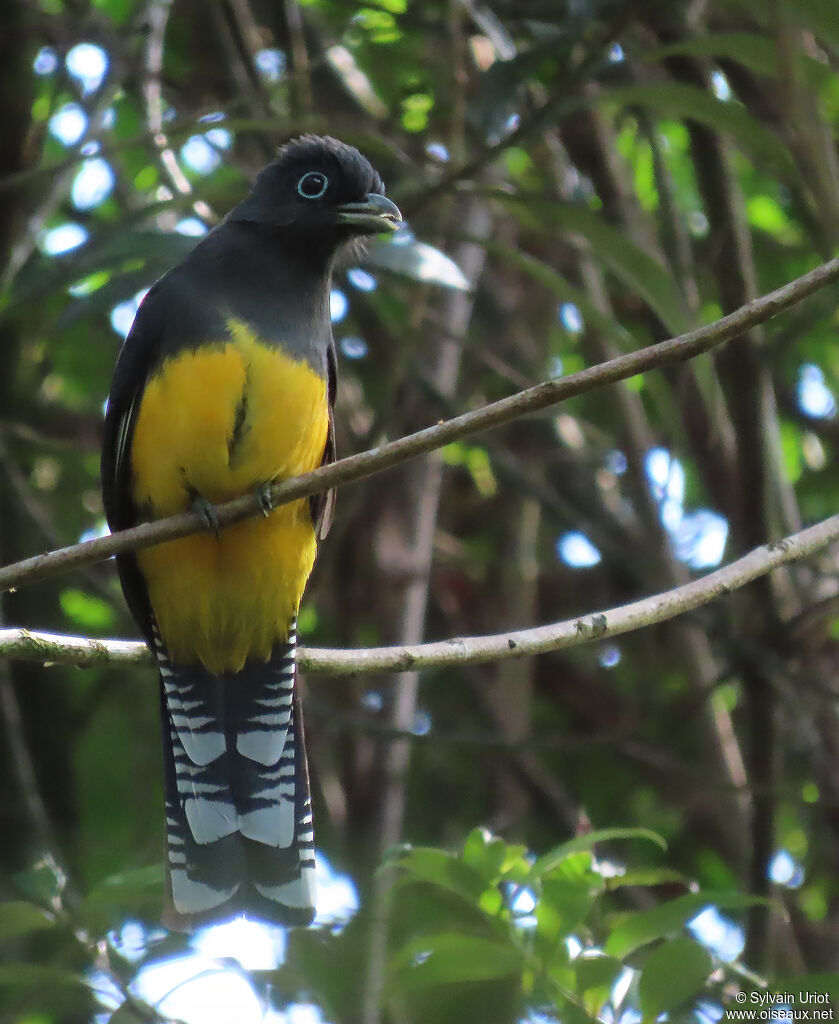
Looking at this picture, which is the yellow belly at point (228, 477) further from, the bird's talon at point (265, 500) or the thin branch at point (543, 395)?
the thin branch at point (543, 395)

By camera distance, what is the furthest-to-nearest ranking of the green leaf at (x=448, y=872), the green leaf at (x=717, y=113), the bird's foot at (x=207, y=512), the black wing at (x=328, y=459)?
the black wing at (x=328, y=459) < the green leaf at (x=717, y=113) < the bird's foot at (x=207, y=512) < the green leaf at (x=448, y=872)

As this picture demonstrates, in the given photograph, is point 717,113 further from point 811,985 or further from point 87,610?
point 87,610

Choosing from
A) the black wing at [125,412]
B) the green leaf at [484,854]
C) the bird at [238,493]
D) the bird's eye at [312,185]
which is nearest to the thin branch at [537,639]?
the green leaf at [484,854]

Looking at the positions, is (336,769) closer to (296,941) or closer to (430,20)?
(296,941)

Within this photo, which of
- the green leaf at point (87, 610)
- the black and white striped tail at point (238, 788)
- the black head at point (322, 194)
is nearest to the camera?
the black and white striped tail at point (238, 788)

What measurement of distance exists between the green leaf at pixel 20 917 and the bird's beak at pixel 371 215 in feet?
7.31

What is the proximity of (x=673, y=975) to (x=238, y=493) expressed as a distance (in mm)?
1831

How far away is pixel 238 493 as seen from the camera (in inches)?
155

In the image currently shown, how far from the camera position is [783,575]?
5.23m

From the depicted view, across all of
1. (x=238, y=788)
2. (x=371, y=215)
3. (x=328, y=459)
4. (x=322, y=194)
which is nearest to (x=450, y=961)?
(x=238, y=788)

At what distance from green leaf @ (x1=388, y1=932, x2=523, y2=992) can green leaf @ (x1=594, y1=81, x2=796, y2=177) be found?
249 cm

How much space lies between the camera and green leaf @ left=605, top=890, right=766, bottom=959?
2.76 metres

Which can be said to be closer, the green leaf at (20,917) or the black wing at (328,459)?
the green leaf at (20,917)

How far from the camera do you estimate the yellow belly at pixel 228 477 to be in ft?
12.6
